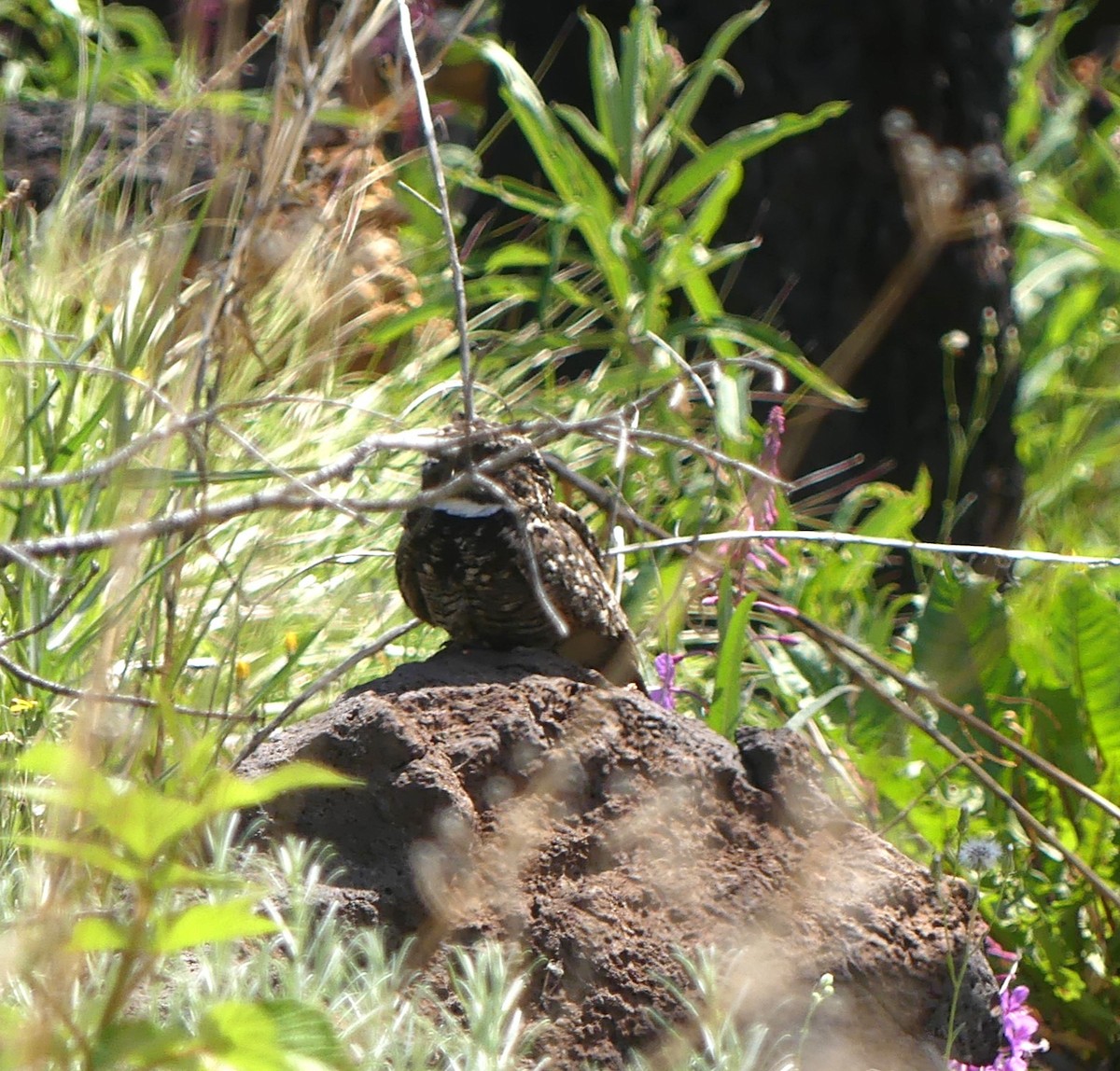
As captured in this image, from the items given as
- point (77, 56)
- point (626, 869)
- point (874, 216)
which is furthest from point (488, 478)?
Answer: point (77, 56)

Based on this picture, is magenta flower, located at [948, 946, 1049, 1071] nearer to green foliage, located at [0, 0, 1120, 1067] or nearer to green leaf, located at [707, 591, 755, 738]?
green foliage, located at [0, 0, 1120, 1067]

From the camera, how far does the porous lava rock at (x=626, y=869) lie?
2094mm

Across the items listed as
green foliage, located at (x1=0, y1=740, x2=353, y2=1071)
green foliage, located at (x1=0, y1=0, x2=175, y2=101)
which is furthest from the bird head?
green foliage, located at (x1=0, y1=0, x2=175, y2=101)

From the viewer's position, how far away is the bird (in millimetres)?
2508

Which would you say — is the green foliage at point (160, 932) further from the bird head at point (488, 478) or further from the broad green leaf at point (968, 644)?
the broad green leaf at point (968, 644)

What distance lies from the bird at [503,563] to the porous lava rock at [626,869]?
21 centimetres

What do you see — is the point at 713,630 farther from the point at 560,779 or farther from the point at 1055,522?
the point at 560,779

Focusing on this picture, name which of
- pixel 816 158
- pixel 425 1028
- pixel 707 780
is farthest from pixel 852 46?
pixel 425 1028

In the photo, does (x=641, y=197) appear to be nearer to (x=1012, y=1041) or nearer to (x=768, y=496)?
(x=768, y=496)

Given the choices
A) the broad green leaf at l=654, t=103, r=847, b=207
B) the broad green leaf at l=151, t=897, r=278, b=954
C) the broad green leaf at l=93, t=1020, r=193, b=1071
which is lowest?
the broad green leaf at l=93, t=1020, r=193, b=1071

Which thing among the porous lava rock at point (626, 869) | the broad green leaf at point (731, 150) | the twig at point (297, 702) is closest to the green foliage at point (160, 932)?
the porous lava rock at point (626, 869)

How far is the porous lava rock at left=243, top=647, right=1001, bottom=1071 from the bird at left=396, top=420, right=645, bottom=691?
211 mm

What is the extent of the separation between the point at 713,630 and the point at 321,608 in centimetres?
117

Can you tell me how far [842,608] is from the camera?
13.3ft
